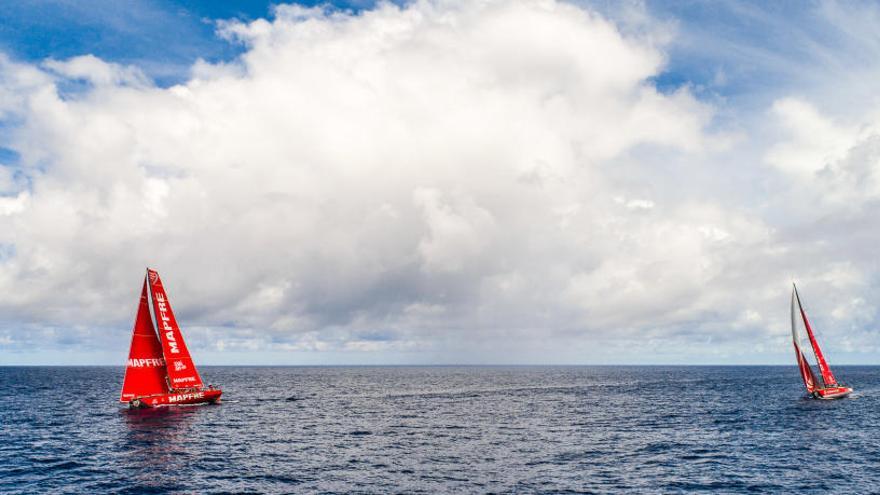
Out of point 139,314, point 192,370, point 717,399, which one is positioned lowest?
point 717,399

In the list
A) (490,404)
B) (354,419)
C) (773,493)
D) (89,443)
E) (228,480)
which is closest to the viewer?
(773,493)

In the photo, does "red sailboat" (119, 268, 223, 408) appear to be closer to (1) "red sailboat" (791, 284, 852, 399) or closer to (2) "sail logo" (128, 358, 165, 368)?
(2) "sail logo" (128, 358, 165, 368)

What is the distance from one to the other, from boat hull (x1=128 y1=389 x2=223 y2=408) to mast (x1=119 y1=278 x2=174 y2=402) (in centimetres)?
103

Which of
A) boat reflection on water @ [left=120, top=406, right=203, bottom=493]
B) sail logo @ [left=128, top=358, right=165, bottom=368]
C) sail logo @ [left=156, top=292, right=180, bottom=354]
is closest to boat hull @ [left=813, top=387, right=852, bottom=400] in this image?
boat reflection on water @ [left=120, top=406, right=203, bottom=493]

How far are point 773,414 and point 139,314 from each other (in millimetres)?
102857

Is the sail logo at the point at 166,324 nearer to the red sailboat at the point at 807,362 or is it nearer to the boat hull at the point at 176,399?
the boat hull at the point at 176,399

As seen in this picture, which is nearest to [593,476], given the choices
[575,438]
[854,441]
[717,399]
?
[575,438]

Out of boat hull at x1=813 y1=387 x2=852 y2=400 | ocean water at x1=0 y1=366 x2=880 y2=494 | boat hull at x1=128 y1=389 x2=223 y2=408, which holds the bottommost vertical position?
ocean water at x1=0 y1=366 x2=880 y2=494

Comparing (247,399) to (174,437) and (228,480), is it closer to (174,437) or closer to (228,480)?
(174,437)

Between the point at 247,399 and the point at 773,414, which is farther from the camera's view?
the point at 247,399

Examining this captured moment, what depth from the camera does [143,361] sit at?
93625mm

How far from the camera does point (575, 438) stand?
71.4 metres

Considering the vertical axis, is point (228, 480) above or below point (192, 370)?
below

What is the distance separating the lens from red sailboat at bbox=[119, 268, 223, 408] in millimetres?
92938
